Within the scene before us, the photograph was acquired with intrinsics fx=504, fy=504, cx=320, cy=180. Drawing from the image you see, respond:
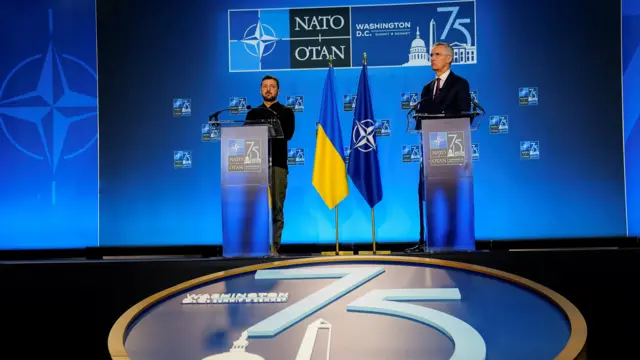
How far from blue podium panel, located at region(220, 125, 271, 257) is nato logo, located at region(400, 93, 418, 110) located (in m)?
2.73

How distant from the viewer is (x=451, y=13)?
17.8 feet

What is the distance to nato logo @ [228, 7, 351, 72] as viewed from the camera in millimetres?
5492

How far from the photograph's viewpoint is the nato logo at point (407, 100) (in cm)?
548

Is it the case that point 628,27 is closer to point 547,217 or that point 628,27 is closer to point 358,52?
point 547,217

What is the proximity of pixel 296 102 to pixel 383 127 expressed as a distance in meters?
1.00

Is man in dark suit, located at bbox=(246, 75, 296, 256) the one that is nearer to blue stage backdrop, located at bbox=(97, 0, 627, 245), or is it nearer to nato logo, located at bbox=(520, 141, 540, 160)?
blue stage backdrop, located at bbox=(97, 0, 627, 245)

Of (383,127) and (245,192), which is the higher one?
(383,127)

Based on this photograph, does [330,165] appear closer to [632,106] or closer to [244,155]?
[244,155]

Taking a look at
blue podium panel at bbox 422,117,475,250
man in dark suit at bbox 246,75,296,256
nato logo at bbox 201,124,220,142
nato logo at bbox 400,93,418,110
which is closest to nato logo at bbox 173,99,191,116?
nato logo at bbox 201,124,220,142

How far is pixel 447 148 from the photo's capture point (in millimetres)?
3006

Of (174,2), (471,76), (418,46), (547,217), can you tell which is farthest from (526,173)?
(174,2)

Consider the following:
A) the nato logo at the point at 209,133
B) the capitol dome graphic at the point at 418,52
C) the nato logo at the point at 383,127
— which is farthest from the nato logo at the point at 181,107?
the capitol dome graphic at the point at 418,52

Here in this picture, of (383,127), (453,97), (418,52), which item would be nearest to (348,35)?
(418,52)

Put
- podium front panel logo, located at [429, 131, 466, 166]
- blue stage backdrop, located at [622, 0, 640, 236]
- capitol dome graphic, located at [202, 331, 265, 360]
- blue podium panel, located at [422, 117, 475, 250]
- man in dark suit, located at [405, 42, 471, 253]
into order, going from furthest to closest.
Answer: blue stage backdrop, located at [622, 0, 640, 236]
man in dark suit, located at [405, 42, 471, 253]
podium front panel logo, located at [429, 131, 466, 166]
blue podium panel, located at [422, 117, 475, 250]
capitol dome graphic, located at [202, 331, 265, 360]
